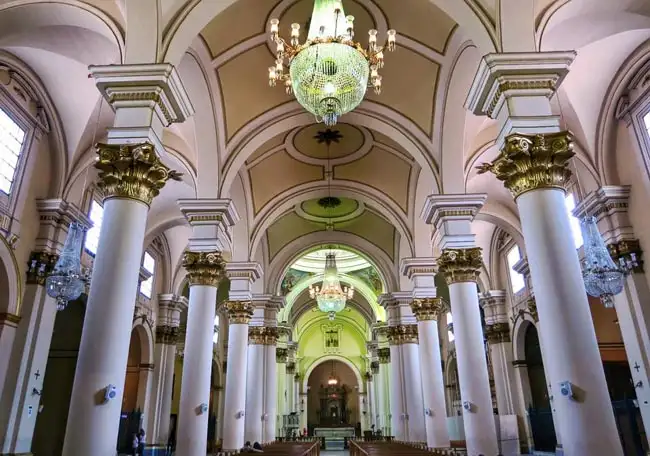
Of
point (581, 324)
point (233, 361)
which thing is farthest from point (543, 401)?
point (581, 324)

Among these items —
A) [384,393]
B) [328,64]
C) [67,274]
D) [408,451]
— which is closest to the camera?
[328,64]

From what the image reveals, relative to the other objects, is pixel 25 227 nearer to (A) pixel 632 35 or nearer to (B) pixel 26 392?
(B) pixel 26 392

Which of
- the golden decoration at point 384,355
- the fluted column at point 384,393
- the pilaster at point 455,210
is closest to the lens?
the pilaster at point 455,210

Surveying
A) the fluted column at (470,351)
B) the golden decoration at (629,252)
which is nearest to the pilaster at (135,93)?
the fluted column at (470,351)

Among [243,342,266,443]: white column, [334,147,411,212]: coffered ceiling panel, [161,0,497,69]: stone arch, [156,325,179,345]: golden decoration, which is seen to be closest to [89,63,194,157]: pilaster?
[161,0,497,69]: stone arch

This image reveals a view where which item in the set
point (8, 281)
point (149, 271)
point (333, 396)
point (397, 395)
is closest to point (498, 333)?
point (397, 395)

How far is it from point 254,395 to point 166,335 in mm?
4479

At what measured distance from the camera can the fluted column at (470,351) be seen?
24.0 feet

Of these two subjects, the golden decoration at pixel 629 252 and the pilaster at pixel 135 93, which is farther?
the golden decoration at pixel 629 252

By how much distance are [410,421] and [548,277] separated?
31.1 ft

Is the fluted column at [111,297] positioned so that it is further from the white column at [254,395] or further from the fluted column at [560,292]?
the white column at [254,395]

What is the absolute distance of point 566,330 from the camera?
4.51 m

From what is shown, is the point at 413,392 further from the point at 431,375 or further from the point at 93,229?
the point at 93,229

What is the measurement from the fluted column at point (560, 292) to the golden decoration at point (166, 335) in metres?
12.6
